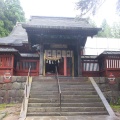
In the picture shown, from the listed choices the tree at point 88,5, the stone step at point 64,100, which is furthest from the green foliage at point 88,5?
the stone step at point 64,100

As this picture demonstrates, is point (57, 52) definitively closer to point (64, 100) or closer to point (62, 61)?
point (62, 61)

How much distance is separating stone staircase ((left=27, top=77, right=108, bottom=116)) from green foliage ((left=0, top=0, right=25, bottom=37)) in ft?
68.9

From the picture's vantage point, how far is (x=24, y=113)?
7742mm

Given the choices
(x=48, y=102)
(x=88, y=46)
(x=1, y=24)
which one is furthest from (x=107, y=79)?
(x=1, y=24)

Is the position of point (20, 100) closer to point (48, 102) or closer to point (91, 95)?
point (48, 102)

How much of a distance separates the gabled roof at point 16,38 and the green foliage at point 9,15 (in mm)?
8513

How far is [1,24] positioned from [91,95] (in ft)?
75.9

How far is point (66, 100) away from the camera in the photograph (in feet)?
30.0

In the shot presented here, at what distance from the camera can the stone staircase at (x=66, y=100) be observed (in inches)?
324

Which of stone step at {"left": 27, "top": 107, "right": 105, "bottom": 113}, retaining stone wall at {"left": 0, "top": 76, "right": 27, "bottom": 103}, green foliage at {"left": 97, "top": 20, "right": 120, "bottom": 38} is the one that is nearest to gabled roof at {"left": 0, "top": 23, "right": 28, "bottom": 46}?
retaining stone wall at {"left": 0, "top": 76, "right": 27, "bottom": 103}

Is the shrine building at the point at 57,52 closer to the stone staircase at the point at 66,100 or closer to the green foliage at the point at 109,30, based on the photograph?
the stone staircase at the point at 66,100

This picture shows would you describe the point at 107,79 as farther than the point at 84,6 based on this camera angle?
Yes

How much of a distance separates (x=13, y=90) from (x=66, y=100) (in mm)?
3772

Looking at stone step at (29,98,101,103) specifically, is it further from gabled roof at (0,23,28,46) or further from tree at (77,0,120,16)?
Result: gabled roof at (0,23,28,46)
